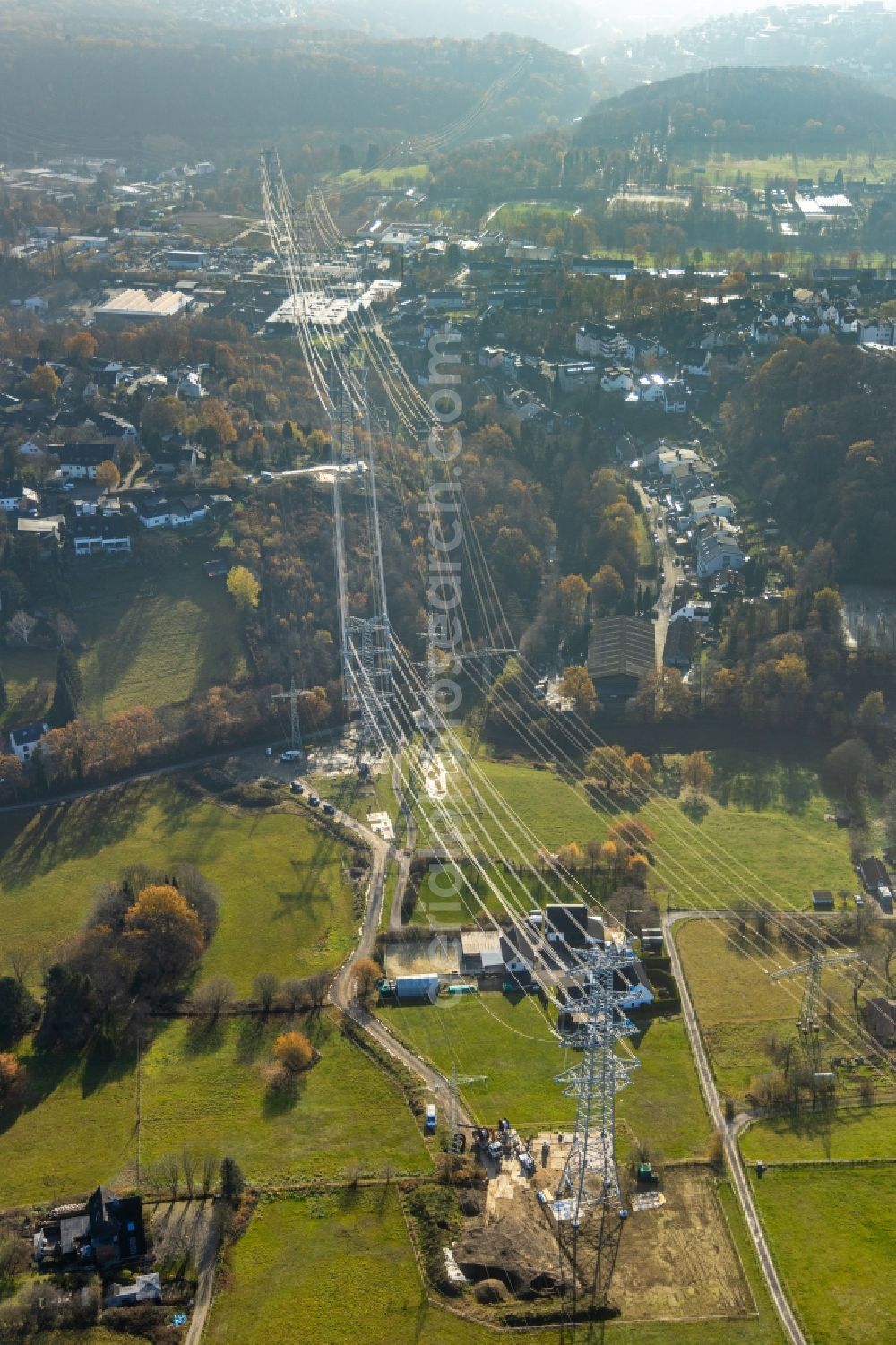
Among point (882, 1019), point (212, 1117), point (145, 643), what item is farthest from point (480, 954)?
point (145, 643)

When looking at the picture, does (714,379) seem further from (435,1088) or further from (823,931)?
(435,1088)

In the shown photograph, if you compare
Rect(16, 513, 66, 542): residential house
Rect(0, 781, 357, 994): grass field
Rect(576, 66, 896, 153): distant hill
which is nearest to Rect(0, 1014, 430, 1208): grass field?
Rect(0, 781, 357, 994): grass field

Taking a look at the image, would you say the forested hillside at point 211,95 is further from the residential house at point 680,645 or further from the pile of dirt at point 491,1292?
the pile of dirt at point 491,1292

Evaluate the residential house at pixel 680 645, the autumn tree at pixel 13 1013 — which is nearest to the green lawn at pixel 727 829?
the residential house at pixel 680 645

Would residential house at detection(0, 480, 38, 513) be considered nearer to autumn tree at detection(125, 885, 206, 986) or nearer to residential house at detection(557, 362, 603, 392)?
autumn tree at detection(125, 885, 206, 986)

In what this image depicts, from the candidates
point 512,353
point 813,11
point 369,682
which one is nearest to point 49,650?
point 369,682
